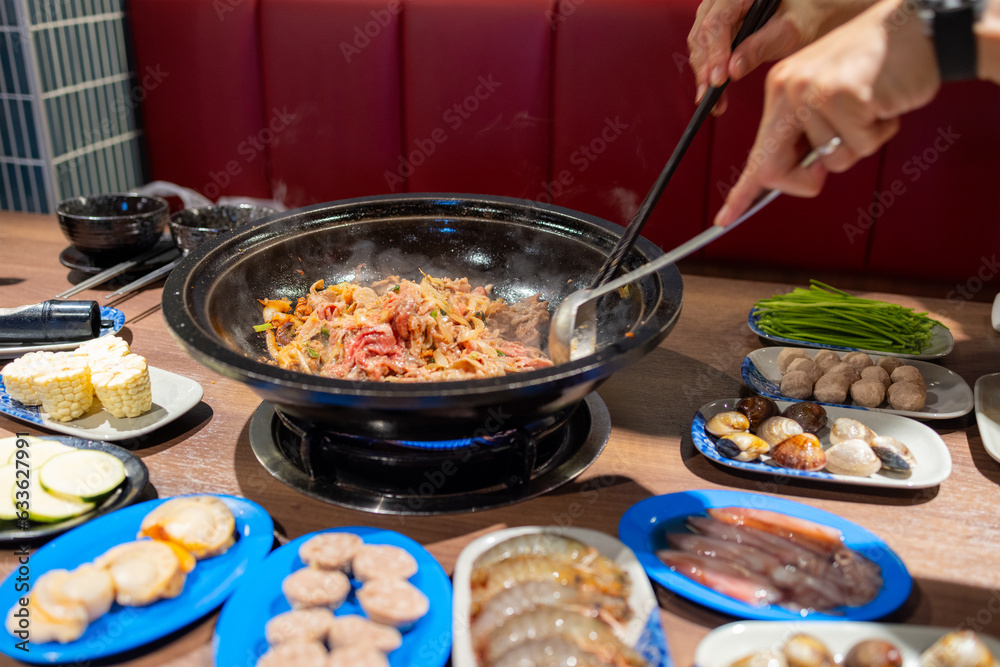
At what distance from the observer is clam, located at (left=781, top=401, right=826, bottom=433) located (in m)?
1.42

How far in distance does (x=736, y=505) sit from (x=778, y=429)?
25 cm

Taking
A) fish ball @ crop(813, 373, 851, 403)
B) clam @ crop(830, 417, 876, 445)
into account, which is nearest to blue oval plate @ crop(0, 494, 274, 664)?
clam @ crop(830, 417, 876, 445)

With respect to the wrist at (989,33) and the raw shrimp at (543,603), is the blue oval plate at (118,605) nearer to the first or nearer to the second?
the raw shrimp at (543,603)

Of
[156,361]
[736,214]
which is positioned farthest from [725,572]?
[156,361]

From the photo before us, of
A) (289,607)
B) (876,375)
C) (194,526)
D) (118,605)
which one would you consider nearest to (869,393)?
(876,375)

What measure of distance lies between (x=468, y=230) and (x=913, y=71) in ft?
3.57

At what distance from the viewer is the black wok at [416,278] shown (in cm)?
106

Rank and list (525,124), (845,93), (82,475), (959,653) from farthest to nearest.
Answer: (525,124)
(82,475)
(845,93)
(959,653)

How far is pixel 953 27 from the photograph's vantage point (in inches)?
37.4

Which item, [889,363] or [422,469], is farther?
[889,363]

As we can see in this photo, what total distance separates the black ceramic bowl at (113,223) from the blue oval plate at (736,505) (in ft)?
5.91

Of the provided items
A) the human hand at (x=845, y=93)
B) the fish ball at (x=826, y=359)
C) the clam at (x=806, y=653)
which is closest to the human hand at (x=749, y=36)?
the human hand at (x=845, y=93)

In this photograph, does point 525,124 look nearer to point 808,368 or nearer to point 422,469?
point 808,368

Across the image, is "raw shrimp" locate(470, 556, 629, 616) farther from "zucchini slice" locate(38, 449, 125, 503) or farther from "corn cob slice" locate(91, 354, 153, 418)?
"corn cob slice" locate(91, 354, 153, 418)
